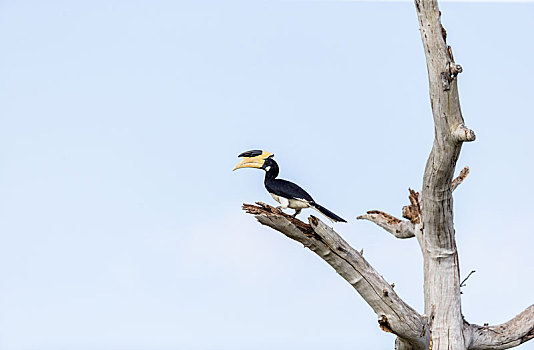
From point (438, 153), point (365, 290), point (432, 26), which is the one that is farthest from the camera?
point (365, 290)

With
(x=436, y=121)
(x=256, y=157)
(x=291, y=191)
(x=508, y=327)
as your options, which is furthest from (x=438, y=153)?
(x=508, y=327)

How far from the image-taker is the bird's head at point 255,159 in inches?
167

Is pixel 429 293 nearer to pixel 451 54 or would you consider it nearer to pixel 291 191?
pixel 291 191

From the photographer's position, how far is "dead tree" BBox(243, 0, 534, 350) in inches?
141

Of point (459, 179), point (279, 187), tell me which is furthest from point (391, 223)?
point (279, 187)

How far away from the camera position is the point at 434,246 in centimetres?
423

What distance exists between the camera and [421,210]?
4.39 m

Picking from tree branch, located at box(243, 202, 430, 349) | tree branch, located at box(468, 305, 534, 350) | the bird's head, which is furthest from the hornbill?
tree branch, located at box(468, 305, 534, 350)

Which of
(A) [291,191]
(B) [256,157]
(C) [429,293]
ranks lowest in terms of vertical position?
(C) [429,293]

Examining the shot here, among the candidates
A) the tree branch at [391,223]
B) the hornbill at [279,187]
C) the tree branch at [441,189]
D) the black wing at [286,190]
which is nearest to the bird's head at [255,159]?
the hornbill at [279,187]

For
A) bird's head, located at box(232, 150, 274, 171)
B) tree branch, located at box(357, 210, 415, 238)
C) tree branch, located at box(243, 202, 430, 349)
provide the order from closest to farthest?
1. tree branch, located at box(243, 202, 430, 349)
2. bird's head, located at box(232, 150, 274, 171)
3. tree branch, located at box(357, 210, 415, 238)

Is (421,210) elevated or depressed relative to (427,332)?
elevated

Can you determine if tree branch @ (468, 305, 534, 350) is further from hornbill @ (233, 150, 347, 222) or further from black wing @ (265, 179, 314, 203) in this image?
black wing @ (265, 179, 314, 203)

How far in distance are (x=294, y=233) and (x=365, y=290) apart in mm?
594
